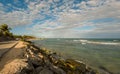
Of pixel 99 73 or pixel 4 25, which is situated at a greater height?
pixel 4 25

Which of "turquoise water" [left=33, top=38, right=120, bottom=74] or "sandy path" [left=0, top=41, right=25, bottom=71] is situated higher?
"sandy path" [left=0, top=41, right=25, bottom=71]

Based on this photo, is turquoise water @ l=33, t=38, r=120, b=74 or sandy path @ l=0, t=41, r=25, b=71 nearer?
sandy path @ l=0, t=41, r=25, b=71

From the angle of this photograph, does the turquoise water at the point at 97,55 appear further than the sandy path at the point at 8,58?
Yes

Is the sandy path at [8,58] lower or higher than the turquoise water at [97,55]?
higher

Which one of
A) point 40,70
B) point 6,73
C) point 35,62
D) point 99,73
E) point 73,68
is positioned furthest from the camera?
point 99,73

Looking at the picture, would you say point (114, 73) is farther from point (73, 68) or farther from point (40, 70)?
point (40, 70)

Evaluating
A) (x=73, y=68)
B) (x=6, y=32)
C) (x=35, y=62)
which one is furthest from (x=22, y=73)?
(x=6, y=32)

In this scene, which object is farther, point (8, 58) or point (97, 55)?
point (97, 55)

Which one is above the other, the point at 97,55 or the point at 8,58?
the point at 8,58

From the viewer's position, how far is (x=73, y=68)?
14750mm

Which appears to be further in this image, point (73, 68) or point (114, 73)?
point (114, 73)

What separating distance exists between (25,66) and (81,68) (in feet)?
27.3

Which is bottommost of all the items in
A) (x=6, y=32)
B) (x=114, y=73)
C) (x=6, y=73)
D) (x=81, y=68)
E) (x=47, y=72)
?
(x=114, y=73)

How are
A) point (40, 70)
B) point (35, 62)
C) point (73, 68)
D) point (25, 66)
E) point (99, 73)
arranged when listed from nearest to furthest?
1. point (25, 66)
2. point (40, 70)
3. point (35, 62)
4. point (73, 68)
5. point (99, 73)
